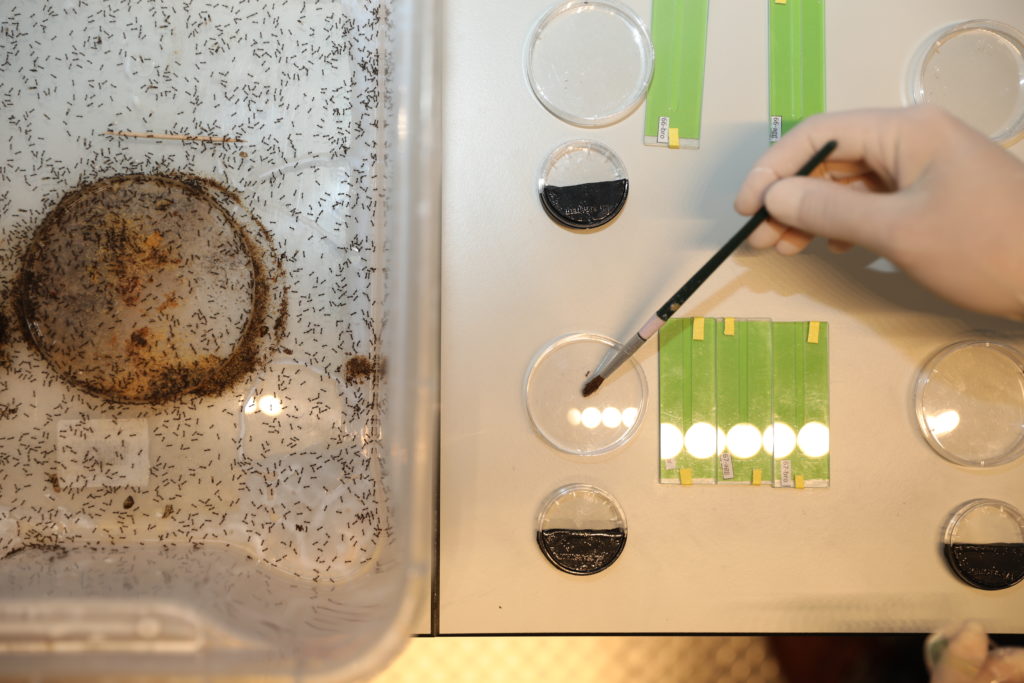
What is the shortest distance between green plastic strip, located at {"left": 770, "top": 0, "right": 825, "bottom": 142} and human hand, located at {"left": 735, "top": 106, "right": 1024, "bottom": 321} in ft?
0.54

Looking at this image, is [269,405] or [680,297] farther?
[269,405]

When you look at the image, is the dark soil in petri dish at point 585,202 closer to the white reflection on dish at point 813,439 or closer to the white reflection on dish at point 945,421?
the white reflection on dish at point 813,439

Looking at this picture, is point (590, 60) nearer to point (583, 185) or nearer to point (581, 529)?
point (583, 185)

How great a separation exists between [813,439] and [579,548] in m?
0.45

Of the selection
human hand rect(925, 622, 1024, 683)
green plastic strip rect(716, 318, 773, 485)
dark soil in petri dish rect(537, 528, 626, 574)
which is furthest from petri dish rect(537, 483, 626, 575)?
human hand rect(925, 622, 1024, 683)

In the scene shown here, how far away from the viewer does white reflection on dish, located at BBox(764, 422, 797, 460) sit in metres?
1.11

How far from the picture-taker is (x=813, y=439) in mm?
1122

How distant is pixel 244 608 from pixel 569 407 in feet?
1.93

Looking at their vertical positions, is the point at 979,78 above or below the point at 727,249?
above

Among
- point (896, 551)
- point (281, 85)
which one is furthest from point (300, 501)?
point (896, 551)

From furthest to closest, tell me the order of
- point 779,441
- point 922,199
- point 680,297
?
1. point 779,441
2. point 680,297
3. point 922,199

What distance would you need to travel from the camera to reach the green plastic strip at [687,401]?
3.62 feet

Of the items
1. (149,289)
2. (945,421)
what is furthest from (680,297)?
(149,289)

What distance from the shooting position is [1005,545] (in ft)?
3.68
